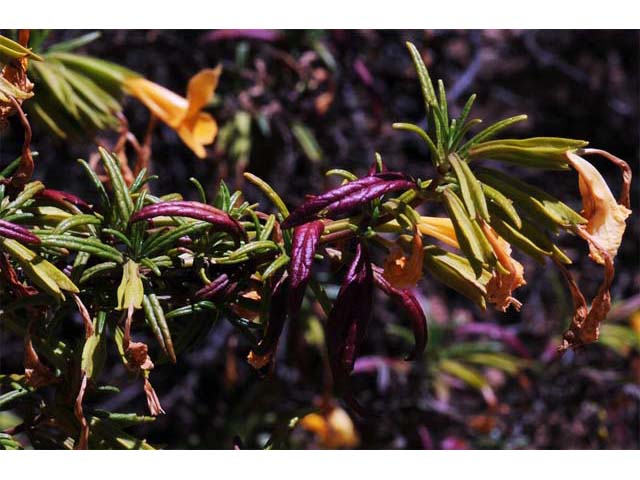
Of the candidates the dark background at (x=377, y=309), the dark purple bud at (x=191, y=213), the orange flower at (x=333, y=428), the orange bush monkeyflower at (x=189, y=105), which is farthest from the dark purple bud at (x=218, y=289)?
the orange flower at (x=333, y=428)

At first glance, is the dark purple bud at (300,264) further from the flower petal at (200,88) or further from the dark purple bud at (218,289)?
the flower petal at (200,88)

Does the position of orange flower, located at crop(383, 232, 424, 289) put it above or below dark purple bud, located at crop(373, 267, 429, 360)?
above

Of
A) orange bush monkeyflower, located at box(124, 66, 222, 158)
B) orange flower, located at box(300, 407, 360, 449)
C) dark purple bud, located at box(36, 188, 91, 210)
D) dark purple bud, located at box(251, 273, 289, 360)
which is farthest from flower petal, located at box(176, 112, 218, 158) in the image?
orange flower, located at box(300, 407, 360, 449)

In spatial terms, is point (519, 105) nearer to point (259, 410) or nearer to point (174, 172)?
point (174, 172)

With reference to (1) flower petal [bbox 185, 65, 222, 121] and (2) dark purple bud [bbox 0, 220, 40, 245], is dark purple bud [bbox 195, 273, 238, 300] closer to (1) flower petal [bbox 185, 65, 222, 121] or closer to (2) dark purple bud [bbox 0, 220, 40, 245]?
(2) dark purple bud [bbox 0, 220, 40, 245]

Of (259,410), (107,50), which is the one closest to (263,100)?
(107,50)
